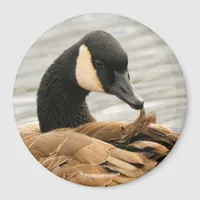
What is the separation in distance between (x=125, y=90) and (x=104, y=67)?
0.32 ft

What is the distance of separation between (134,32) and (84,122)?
1.09ft

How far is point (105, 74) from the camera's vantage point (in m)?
1.04

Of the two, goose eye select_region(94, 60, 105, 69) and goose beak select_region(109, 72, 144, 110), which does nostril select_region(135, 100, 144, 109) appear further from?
goose eye select_region(94, 60, 105, 69)

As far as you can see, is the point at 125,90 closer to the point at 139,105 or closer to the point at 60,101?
the point at 139,105

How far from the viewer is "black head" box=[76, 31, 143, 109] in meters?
1.04

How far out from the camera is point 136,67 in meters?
1.07

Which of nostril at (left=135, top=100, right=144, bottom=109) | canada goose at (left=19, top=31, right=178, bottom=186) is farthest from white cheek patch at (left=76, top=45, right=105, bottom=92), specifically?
nostril at (left=135, top=100, right=144, bottom=109)

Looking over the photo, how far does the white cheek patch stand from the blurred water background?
1.2 inches

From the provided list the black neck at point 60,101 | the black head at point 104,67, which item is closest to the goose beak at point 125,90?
the black head at point 104,67

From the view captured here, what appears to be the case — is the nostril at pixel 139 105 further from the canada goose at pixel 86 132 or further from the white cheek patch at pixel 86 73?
the white cheek patch at pixel 86 73

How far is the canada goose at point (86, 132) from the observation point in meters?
1.07

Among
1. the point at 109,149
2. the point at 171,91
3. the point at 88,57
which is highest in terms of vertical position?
the point at 88,57

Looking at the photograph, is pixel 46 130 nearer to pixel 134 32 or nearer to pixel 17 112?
pixel 17 112

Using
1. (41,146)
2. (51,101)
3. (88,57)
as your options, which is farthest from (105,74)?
(41,146)
